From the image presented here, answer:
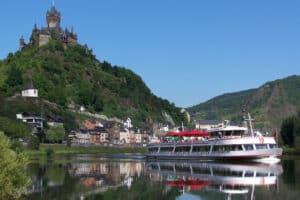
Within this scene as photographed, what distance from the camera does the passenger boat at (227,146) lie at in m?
79.8

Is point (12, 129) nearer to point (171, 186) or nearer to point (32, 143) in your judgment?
point (32, 143)

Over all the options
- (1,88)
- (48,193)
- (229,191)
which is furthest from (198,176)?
(1,88)

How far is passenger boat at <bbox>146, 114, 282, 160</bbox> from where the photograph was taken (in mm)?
79750

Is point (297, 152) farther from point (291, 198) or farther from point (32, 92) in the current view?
point (32, 92)

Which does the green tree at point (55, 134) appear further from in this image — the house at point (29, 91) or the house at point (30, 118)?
the house at point (29, 91)

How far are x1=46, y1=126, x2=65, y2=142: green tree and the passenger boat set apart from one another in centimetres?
5236

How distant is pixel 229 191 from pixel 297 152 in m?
65.1

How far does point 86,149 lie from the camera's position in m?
144

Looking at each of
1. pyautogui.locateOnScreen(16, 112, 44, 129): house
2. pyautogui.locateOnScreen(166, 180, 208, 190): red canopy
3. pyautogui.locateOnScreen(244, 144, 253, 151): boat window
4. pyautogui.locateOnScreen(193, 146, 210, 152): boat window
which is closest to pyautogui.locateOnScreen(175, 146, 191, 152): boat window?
pyautogui.locateOnScreen(193, 146, 210, 152): boat window

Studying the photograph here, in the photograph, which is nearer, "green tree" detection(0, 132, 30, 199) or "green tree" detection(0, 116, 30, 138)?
"green tree" detection(0, 132, 30, 199)

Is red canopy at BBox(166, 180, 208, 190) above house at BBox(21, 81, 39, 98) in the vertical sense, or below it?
below

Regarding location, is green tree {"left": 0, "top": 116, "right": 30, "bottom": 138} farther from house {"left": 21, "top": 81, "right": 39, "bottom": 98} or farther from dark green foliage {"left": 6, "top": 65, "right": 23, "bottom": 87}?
dark green foliage {"left": 6, "top": 65, "right": 23, "bottom": 87}

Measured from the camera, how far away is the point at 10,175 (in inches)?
1266

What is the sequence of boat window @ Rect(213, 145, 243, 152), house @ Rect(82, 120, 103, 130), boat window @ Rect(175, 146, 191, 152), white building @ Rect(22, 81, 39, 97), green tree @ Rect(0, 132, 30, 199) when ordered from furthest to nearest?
1. house @ Rect(82, 120, 103, 130)
2. white building @ Rect(22, 81, 39, 97)
3. boat window @ Rect(175, 146, 191, 152)
4. boat window @ Rect(213, 145, 243, 152)
5. green tree @ Rect(0, 132, 30, 199)
